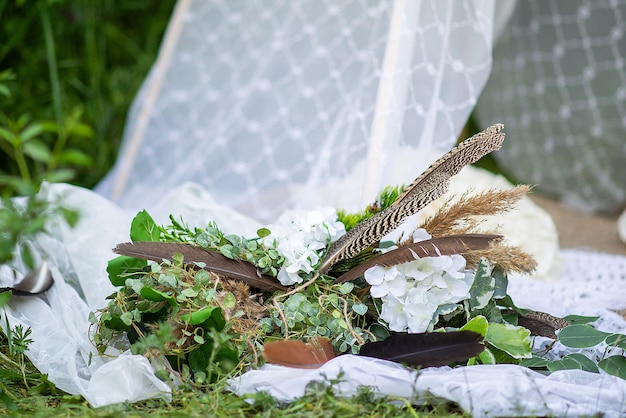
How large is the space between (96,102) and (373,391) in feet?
6.34

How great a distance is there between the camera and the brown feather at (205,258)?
1096 mm

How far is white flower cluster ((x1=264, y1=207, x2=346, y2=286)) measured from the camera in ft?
3.61

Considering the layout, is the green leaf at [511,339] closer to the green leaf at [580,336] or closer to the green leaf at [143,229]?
the green leaf at [580,336]

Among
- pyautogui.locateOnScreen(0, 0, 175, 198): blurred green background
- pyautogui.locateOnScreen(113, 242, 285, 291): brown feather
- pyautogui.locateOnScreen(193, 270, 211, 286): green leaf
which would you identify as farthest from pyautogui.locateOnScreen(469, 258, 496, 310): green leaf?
pyautogui.locateOnScreen(0, 0, 175, 198): blurred green background

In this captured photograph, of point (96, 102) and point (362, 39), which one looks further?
point (96, 102)

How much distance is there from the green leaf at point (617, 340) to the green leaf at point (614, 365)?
0.02 metres

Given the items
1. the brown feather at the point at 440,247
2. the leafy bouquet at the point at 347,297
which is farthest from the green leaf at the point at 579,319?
the brown feather at the point at 440,247

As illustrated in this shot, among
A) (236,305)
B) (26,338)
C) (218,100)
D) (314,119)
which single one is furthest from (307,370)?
(218,100)

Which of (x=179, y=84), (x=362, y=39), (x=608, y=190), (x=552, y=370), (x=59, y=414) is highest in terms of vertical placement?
(x=362, y=39)

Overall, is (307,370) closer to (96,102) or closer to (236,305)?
(236,305)

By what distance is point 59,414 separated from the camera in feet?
3.15

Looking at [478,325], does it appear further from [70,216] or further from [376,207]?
[70,216]

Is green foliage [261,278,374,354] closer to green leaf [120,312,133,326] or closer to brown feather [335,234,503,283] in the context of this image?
brown feather [335,234,503,283]

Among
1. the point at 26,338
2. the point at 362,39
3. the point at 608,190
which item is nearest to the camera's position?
the point at 26,338
